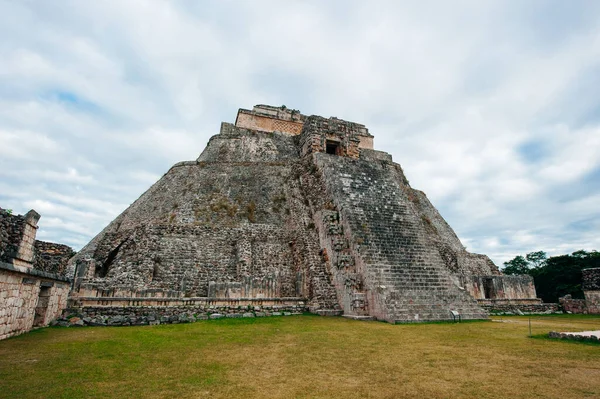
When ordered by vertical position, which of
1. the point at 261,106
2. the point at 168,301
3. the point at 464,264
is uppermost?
the point at 261,106

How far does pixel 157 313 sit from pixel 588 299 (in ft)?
63.1

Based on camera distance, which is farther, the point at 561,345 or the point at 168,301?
the point at 168,301

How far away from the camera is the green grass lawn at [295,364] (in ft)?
12.7

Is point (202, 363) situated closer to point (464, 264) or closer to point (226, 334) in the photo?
point (226, 334)

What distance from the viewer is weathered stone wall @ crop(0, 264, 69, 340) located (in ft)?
21.8

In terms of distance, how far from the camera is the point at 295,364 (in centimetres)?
511

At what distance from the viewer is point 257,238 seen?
573 inches

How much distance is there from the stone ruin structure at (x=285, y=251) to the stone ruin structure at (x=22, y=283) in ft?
4.12

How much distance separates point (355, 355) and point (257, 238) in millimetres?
9370

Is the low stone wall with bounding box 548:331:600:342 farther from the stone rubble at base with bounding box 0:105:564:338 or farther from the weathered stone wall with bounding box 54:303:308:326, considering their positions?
the weathered stone wall with bounding box 54:303:308:326

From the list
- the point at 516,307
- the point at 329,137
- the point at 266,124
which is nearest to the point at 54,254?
the point at 329,137

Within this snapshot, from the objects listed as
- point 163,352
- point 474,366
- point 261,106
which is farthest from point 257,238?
point 261,106

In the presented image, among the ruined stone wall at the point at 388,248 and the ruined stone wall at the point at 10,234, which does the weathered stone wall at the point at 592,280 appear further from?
the ruined stone wall at the point at 10,234

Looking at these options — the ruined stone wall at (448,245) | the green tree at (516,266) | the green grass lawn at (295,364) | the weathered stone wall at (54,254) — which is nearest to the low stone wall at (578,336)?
the green grass lawn at (295,364)
